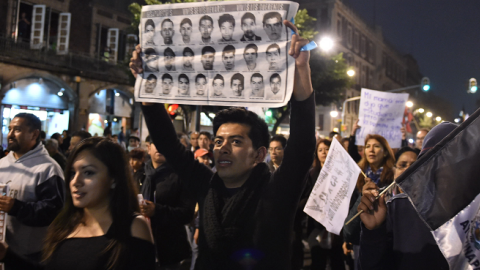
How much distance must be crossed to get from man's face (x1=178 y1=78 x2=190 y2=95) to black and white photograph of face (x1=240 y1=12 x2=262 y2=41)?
45 centimetres

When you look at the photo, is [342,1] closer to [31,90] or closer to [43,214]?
[31,90]

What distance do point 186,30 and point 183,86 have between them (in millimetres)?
332

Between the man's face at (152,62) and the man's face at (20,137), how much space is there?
2000 millimetres

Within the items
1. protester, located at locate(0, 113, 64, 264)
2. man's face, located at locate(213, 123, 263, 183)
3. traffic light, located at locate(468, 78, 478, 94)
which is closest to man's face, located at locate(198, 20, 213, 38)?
man's face, located at locate(213, 123, 263, 183)

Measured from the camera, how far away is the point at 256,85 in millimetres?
2213

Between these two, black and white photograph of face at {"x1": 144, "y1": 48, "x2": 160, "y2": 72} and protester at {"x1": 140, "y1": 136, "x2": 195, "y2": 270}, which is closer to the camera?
black and white photograph of face at {"x1": 144, "y1": 48, "x2": 160, "y2": 72}

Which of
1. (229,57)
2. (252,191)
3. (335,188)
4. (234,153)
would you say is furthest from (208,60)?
(335,188)

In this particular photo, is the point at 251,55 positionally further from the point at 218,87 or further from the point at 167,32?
the point at 167,32

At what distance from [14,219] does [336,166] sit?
2868 mm

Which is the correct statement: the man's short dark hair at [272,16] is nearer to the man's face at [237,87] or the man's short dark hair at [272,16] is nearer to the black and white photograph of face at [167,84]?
the man's face at [237,87]

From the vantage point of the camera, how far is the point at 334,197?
3.35 metres

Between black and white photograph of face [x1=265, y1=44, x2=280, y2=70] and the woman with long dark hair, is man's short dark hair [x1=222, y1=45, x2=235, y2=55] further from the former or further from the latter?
the woman with long dark hair

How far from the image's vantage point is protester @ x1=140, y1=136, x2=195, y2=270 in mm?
3857

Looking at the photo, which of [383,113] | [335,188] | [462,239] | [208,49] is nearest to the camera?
[462,239]
